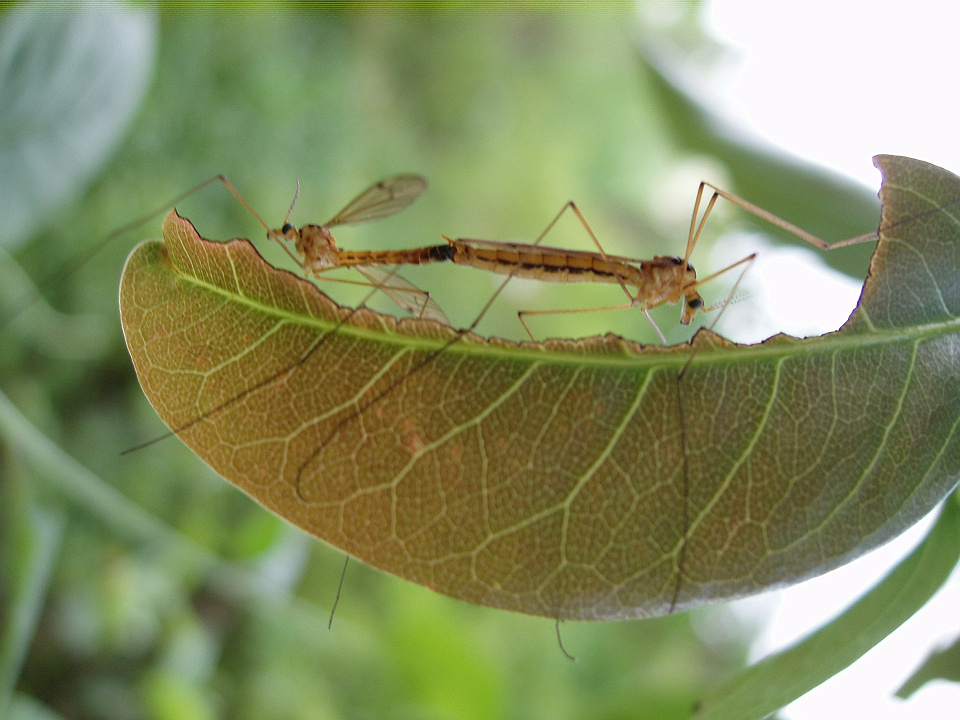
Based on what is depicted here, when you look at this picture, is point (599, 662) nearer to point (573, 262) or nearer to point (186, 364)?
point (573, 262)

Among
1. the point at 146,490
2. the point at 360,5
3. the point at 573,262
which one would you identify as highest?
the point at 360,5

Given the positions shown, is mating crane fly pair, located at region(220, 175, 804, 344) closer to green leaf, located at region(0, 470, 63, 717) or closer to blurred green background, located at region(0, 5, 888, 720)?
blurred green background, located at region(0, 5, 888, 720)

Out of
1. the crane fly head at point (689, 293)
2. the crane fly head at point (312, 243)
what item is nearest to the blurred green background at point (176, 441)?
the crane fly head at point (689, 293)

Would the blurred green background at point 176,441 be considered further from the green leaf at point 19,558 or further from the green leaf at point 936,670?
the green leaf at point 936,670

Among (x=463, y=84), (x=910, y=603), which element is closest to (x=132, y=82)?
(x=910, y=603)

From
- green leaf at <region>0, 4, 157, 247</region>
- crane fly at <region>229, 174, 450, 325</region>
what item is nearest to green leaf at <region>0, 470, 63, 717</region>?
green leaf at <region>0, 4, 157, 247</region>

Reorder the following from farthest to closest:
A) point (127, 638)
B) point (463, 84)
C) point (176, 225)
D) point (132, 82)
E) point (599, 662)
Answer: point (463, 84)
point (599, 662)
point (127, 638)
point (132, 82)
point (176, 225)
